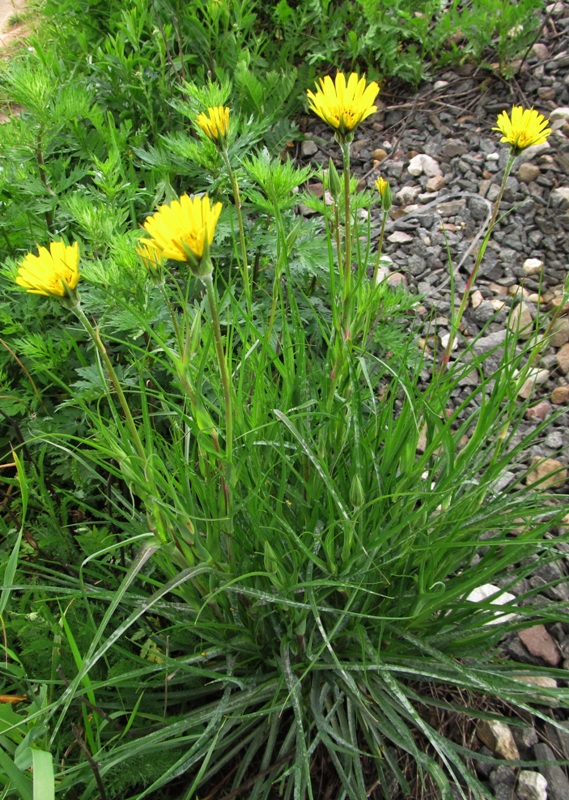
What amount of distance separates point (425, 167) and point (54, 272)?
6.82 ft

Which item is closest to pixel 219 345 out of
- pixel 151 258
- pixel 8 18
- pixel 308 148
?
pixel 151 258

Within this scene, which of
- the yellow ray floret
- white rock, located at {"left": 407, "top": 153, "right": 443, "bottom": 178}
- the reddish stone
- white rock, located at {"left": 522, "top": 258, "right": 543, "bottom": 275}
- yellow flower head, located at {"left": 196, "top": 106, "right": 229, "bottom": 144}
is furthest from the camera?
white rock, located at {"left": 407, "top": 153, "right": 443, "bottom": 178}

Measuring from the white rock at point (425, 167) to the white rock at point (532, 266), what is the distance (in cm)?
59

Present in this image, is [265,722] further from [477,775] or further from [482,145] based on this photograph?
[482,145]

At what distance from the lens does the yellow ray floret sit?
74 centimetres

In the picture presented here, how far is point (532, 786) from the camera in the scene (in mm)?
1246

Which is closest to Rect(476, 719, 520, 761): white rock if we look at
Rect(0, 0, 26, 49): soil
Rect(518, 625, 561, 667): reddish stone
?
Rect(518, 625, 561, 667): reddish stone

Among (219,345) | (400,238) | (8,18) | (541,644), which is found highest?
(8,18)

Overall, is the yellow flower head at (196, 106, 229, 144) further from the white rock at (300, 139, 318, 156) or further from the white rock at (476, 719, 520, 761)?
the white rock at (300, 139, 318, 156)

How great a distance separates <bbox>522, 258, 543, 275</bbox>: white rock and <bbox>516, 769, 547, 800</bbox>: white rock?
1.52 m

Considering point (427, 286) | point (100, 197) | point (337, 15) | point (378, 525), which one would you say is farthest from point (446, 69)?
point (378, 525)

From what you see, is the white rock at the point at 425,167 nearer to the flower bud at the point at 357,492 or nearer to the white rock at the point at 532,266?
the white rock at the point at 532,266

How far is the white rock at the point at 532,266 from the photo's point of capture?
7.05 ft

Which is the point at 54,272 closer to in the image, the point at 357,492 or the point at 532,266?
the point at 357,492
